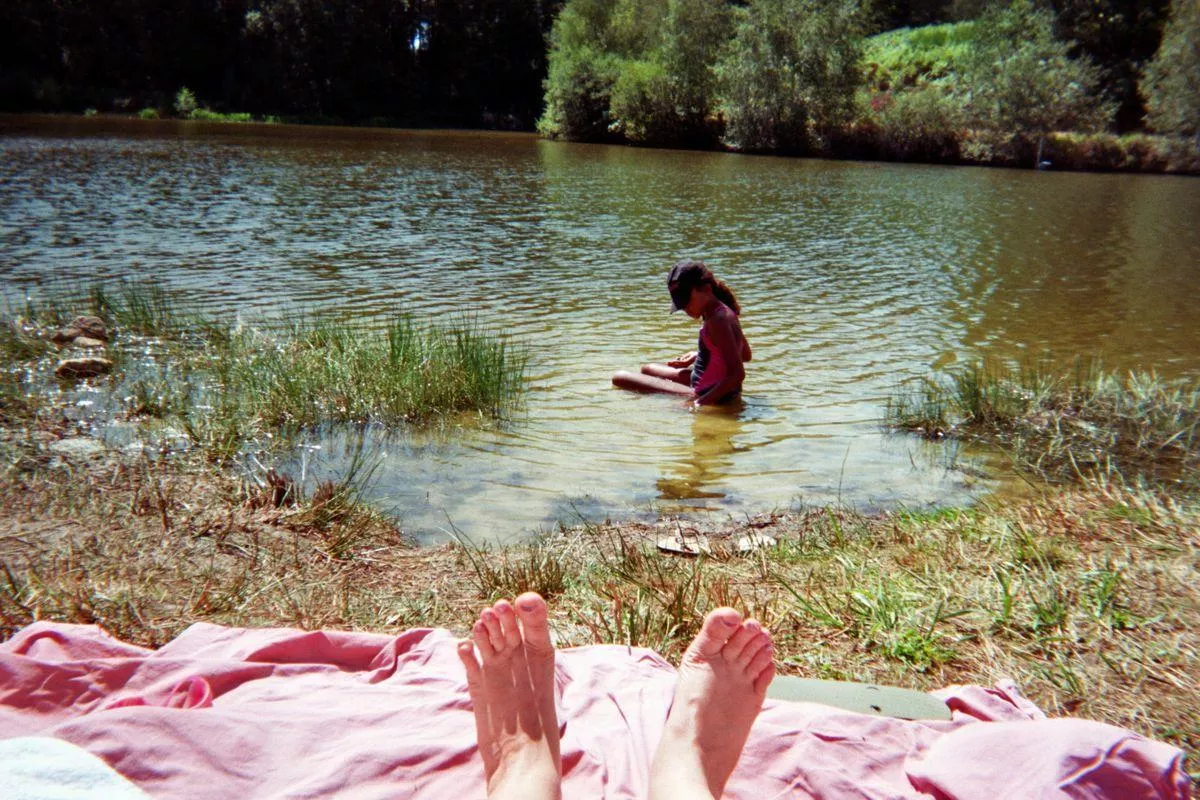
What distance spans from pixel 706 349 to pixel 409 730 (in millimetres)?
4822

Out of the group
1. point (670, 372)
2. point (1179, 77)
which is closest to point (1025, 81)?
point (1179, 77)

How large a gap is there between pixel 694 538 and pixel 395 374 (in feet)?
9.93

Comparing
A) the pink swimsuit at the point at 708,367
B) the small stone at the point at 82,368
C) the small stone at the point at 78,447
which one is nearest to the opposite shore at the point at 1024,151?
the pink swimsuit at the point at 708,367

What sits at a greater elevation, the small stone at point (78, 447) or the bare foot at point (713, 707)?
the bare foot at point (713, 707)

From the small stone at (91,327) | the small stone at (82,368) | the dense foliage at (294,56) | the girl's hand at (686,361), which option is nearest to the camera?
the small stone at (82,368)

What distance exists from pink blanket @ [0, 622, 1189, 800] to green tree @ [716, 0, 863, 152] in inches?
1395

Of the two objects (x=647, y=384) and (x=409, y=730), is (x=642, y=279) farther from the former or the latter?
(x=409, y=730)

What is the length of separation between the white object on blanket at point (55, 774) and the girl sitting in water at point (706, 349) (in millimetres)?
4804

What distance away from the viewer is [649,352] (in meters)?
8.62

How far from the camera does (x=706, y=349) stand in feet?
22.5

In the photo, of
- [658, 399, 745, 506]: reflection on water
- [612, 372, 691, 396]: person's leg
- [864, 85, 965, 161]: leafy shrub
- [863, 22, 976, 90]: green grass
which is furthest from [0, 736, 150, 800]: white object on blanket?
[863, 22, 976, 90]: green grass

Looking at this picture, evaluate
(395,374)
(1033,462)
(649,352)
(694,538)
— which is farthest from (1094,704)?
(649,352)

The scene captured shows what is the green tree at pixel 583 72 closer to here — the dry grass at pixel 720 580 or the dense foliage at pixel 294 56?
the dense foliage at pixel 294 56

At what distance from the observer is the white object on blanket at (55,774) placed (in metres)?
1.90
